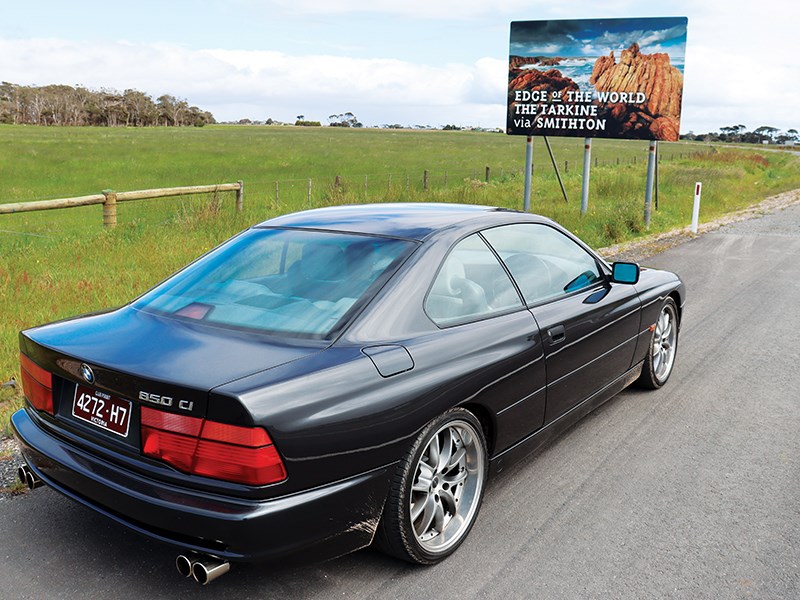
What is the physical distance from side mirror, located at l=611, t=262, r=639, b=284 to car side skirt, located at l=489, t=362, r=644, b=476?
64 cm

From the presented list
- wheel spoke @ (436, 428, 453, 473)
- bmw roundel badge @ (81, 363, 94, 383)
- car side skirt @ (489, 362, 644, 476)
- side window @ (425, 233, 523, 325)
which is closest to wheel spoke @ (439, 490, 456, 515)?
wheel spoke @ (436, 428, 453, 473)

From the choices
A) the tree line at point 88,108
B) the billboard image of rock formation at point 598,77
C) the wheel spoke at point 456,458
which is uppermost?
the tree line at point 88,108

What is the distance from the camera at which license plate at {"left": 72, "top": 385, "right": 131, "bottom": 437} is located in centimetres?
279

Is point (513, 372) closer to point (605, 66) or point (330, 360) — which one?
point (330, 360)

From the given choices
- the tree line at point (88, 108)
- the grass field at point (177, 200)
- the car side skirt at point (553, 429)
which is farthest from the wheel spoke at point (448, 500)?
the tree line at point (88, 108)

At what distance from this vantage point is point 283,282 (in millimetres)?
3453

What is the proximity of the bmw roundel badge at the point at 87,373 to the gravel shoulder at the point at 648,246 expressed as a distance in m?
1.36

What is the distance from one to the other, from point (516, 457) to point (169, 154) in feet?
160

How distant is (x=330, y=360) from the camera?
2834 millimetres

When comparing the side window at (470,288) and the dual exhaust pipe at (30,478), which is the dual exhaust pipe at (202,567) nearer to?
the dual exhaust pipe at (30,478)

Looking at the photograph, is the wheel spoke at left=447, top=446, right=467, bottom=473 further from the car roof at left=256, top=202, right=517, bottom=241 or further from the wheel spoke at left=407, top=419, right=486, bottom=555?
the car roof at left=256, top=202, right=517, bottom=241

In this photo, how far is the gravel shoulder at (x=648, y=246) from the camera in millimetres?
4002

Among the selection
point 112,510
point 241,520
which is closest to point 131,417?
point 112,510

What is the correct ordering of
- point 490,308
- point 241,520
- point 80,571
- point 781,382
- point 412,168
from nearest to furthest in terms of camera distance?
1. point 241,520
2. point 80,571
3. point 490,308
4. point 781,382
5. point 412,168
